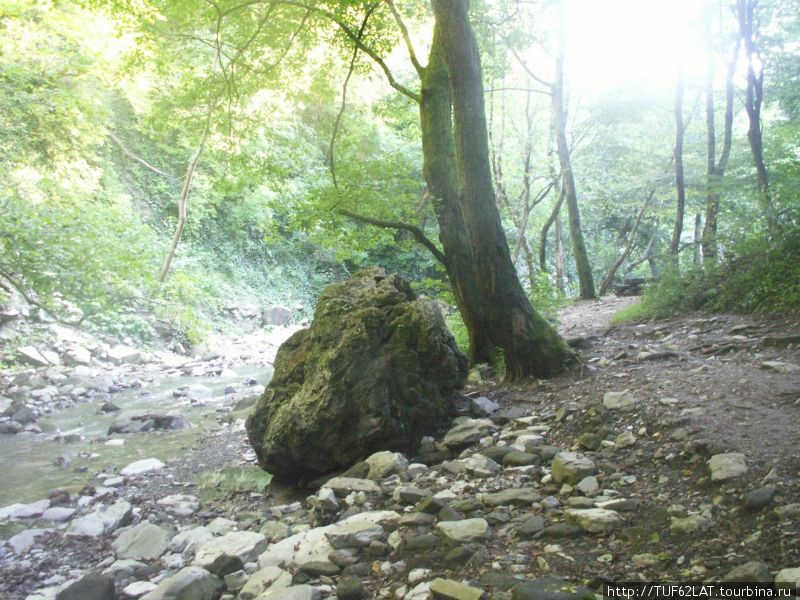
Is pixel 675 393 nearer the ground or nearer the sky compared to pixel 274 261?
nearer the ground

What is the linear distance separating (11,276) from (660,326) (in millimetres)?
9966

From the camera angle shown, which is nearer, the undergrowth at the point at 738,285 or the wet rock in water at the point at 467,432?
the wet rock in water at the point at 467,432

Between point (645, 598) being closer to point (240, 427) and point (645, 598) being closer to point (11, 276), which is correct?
point (240, 427)

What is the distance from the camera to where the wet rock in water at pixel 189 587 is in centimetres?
276

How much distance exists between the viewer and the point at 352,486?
3924 millimetres

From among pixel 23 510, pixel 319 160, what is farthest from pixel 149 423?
pixel 319 160

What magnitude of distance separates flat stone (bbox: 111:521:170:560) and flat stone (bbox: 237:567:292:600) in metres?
1.26

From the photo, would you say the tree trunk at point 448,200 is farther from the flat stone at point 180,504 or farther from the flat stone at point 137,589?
the flat stone at point 137,589

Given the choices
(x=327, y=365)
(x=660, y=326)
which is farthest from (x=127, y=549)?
(x=660, y=326)

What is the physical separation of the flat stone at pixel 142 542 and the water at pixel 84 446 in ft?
5.51

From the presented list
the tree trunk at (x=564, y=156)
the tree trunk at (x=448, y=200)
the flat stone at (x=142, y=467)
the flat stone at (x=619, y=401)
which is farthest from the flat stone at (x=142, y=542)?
the tree trunk at (x=564, y=156)

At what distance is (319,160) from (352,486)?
18.7 metres

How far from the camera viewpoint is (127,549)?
378 centimetres

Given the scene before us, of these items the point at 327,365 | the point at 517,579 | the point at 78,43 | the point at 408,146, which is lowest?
the point at 517,579
